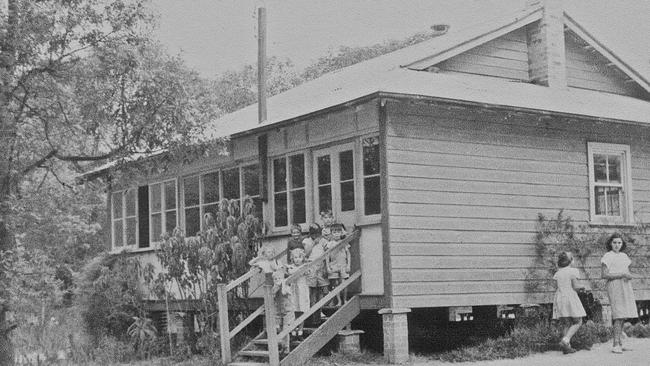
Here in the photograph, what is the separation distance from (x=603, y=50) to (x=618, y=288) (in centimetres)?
592

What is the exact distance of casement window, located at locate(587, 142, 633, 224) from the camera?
1688 cm

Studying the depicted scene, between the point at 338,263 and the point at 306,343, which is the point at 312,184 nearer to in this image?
the point at 338,263

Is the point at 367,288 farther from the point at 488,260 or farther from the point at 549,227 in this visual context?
the point at 549,227

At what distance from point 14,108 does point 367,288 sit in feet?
20.5

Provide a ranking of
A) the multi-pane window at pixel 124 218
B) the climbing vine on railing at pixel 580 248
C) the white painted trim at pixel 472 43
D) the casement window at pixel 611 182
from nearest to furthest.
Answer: the climbing vine on railing at pixel 580 248
the white painted trim at pixel 472 43
the casement window at pixel 611 182
the multi-pane window at pixel 124 218

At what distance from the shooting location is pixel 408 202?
1421 centimetres

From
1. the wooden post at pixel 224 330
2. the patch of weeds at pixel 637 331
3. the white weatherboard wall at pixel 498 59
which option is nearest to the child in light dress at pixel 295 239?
the wooden post at pixel 224 330

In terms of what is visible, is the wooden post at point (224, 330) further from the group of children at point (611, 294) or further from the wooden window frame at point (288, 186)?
the group of children at point (611, 294)

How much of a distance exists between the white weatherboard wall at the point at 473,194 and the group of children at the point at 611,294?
38.9 inches

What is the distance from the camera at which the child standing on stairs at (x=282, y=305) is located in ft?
45.1

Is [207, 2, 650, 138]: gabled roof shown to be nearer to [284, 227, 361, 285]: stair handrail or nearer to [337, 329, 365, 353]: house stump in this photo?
[284, 227, 361, 285]: stair handrail

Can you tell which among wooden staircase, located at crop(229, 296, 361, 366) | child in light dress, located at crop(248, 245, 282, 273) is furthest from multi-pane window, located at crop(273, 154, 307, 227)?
wooden staircase, located at crop(229, 296, 361, 366)

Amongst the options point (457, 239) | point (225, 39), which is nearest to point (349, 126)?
point (457, 239)

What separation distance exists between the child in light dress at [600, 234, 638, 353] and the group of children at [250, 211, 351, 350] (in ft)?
13.1
